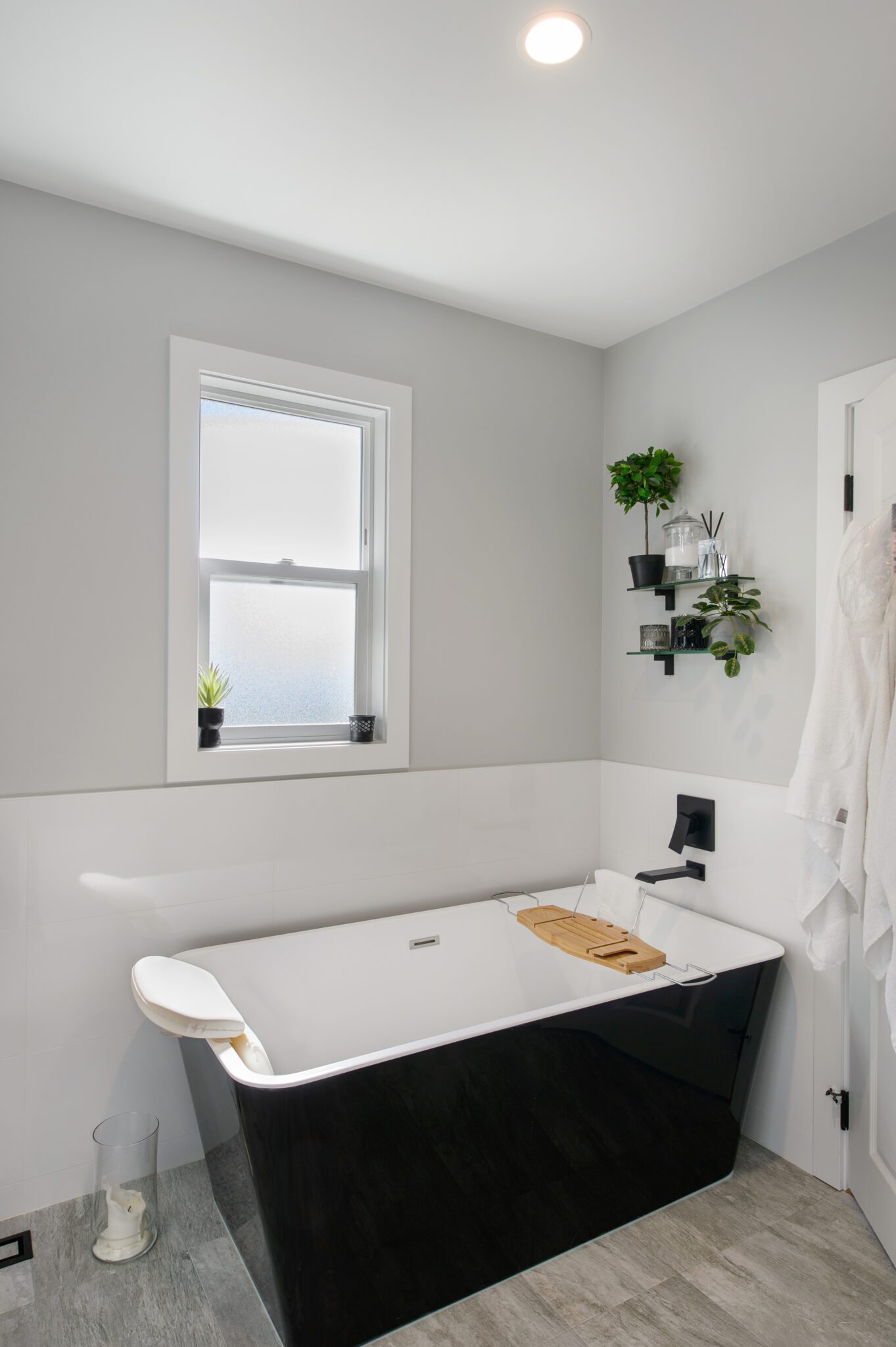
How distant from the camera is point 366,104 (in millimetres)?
1726

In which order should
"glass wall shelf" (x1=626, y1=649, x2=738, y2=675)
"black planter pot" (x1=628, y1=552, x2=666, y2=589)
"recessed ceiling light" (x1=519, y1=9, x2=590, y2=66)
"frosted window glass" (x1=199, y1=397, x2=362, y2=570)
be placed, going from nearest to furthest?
"recessed ceiling light" (x1=519, y1=9, x2=590, y2=66) → "frosted window glass" (x1=199, y1=397, x2=362, y2=570) → "glass wall shelf" (x1=626, y1=649, x2=738, y2=675) → "black planter pot" (x1=628, y1=552, x2=666, y2=589)

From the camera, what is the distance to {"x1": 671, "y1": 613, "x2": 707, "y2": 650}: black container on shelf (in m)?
2.55

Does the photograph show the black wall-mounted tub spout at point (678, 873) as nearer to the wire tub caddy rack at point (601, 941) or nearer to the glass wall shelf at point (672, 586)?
the wire tub caddy rack at point (601, 941)

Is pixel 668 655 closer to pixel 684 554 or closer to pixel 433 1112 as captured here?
pixel 684 554

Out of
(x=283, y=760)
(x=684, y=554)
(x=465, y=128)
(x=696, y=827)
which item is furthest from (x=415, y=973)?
(x=465, y=128)

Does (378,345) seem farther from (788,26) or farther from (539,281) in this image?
(788,26)

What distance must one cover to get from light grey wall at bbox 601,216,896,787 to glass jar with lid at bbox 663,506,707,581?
4.0 inches

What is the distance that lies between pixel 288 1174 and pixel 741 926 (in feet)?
5.18

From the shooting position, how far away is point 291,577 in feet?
8.38

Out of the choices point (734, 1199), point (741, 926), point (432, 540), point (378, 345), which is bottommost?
point (734, 1199)

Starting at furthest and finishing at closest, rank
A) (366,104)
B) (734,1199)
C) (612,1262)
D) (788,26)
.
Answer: (734,1199), (612,1262), (366,104), (788,26)

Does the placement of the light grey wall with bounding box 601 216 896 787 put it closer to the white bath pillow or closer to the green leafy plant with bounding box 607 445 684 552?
the green leafy plant with bounding box 607 445 684 552

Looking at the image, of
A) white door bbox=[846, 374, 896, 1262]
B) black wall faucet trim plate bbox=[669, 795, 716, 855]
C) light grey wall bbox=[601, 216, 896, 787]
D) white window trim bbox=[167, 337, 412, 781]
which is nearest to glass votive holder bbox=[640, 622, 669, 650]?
light grey wall bbox=[601, 216, 896, 787]

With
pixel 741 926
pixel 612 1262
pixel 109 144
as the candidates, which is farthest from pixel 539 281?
pixel 612 1262
